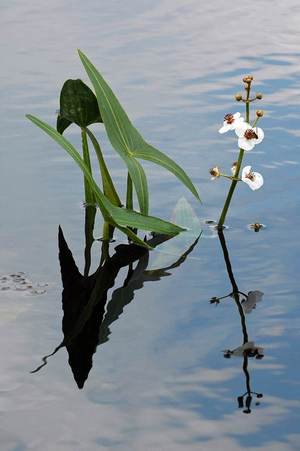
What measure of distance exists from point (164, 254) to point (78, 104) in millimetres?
373

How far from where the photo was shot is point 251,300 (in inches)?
80.5

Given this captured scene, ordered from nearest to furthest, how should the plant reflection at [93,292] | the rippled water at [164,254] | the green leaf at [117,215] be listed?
the rippled water at [164,254], the plant reflection at [93,292], the green leaf at [117,215]

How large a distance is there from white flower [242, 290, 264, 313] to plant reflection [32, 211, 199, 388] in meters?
0.21

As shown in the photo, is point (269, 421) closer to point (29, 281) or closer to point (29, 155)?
point (29, 281)

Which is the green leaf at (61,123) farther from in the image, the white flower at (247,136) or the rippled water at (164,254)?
the white flower at (247,136)

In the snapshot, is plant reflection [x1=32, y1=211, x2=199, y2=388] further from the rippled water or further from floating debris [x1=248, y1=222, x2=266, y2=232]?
floating debris [x1=248, y1=222, x2=266, y2=232]

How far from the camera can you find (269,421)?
1643mm

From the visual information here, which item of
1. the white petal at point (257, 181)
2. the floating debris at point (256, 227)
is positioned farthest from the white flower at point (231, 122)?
the floating debris at point (256, 227)

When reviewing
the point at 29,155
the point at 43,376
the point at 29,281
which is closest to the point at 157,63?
the point at 29,155

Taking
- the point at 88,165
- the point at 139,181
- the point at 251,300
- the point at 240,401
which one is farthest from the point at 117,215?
the point at 240,401

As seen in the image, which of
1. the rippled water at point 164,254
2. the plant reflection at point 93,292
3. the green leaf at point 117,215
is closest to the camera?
the rippled water at point 164,254

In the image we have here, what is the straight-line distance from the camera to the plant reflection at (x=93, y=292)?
74.6 inches

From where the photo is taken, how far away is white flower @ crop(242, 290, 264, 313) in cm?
202

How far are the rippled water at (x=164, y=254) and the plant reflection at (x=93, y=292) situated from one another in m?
0.01
